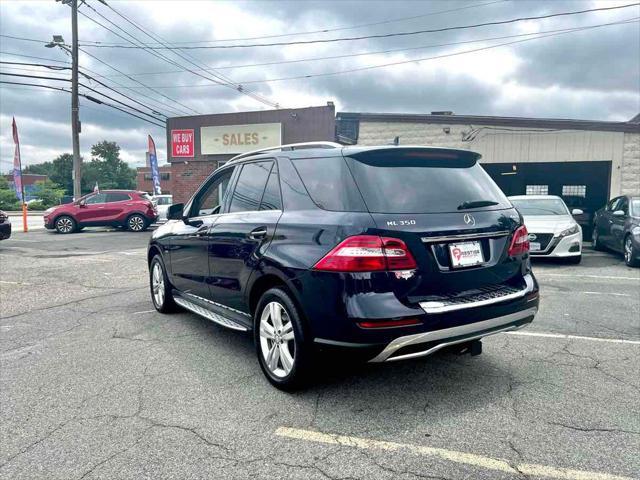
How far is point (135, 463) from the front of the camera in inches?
103

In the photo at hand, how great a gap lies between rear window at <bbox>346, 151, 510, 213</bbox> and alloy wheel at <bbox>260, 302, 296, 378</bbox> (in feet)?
3.43

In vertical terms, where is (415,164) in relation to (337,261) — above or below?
above

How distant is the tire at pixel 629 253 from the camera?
9.70 metres

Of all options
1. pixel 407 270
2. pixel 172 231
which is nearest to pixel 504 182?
pixel 172 231

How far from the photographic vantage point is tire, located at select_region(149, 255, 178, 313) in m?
5.75

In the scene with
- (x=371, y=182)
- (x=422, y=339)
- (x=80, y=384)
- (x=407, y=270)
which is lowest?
(x=80, y=384)

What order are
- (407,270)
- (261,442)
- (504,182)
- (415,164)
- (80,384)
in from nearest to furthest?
(261,442) → (407,270) → (415,164) → (80,384) → (504,182)

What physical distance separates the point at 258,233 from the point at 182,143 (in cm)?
2042

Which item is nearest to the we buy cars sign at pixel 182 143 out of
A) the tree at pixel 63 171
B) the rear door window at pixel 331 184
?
the rear door window at pixel 331 184

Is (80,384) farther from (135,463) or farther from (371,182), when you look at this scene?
(371,182)

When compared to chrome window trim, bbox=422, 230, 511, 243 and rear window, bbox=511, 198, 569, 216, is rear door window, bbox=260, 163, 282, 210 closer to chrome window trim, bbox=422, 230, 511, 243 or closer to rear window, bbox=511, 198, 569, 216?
chrome window trim, bbox=422, 230, 511, 243

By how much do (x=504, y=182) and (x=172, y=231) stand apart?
16.8 metres

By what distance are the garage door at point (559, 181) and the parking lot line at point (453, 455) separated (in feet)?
54.2

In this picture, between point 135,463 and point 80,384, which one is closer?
point 135,463
